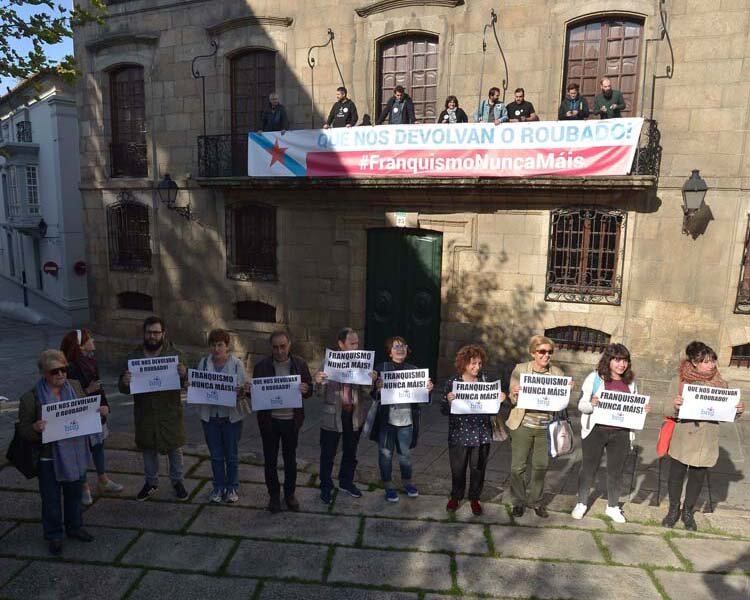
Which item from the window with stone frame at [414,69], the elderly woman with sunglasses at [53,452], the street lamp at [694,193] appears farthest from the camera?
the window with stone frame at [414,69]

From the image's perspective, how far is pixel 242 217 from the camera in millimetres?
13398

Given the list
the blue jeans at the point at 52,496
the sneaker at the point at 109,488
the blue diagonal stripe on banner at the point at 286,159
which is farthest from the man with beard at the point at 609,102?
the blue jeans at the point at 52,496

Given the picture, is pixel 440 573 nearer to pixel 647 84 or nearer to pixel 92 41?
pixel 647 84

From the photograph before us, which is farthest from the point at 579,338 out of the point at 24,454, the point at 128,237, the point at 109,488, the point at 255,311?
the point at 128,237

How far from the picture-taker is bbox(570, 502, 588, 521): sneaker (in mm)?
6246

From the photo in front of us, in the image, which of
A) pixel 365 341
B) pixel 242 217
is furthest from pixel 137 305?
pixel 365 341

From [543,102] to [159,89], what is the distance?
29.1ft

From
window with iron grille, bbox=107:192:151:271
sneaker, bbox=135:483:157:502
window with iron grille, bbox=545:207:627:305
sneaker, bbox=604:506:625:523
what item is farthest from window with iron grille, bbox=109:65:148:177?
sneaker, bbox=604:506:625:523

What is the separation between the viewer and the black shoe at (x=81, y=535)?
562 centimetres

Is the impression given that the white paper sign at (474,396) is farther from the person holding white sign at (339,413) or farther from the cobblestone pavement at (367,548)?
the cobblestone pavement at (367,548)

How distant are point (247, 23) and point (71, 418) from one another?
10.1 m

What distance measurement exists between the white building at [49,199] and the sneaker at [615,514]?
72.4 feet

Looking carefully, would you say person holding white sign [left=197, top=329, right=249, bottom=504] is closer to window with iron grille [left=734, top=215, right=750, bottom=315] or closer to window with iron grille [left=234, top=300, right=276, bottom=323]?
window with iron grille [left=234, top=300, right=276, bottom=323]

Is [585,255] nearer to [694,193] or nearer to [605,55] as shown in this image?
[694,193]
